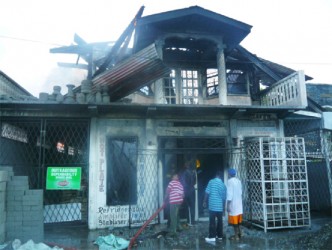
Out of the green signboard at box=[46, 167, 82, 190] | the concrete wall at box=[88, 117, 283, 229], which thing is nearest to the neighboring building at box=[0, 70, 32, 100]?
the green signboard at box=[46, 167, 82, 190]

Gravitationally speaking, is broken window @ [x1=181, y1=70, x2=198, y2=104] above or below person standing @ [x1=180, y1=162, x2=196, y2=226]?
above

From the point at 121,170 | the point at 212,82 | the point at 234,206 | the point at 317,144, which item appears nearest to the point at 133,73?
the point at 121,170

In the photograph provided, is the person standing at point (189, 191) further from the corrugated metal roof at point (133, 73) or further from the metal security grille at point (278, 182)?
the corrugated metal roof at point (133, 73)

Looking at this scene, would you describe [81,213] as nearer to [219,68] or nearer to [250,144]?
[250,144]

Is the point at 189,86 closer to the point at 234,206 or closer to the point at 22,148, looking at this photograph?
the point at 234,206

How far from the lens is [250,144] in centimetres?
945

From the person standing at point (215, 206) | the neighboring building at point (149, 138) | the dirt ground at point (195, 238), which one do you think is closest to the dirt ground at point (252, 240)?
the dirt ground at point (195, 238)

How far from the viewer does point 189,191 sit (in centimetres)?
934

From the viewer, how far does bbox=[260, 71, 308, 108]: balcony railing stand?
9.72m

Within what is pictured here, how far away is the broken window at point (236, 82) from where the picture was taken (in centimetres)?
1220

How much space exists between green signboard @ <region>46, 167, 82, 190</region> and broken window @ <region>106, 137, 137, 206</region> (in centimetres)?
101

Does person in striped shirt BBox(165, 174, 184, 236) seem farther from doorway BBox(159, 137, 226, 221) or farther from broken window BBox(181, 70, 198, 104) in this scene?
broken window BBox(181, 70, 198, 104)

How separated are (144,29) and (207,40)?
8.26 ft

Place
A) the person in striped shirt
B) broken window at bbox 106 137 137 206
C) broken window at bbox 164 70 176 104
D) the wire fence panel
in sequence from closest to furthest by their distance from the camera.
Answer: the person in striped shirt → broken window at bbox 106 137 137 206 → the wire fence panel → broken window at bbox 164 70 176 104
